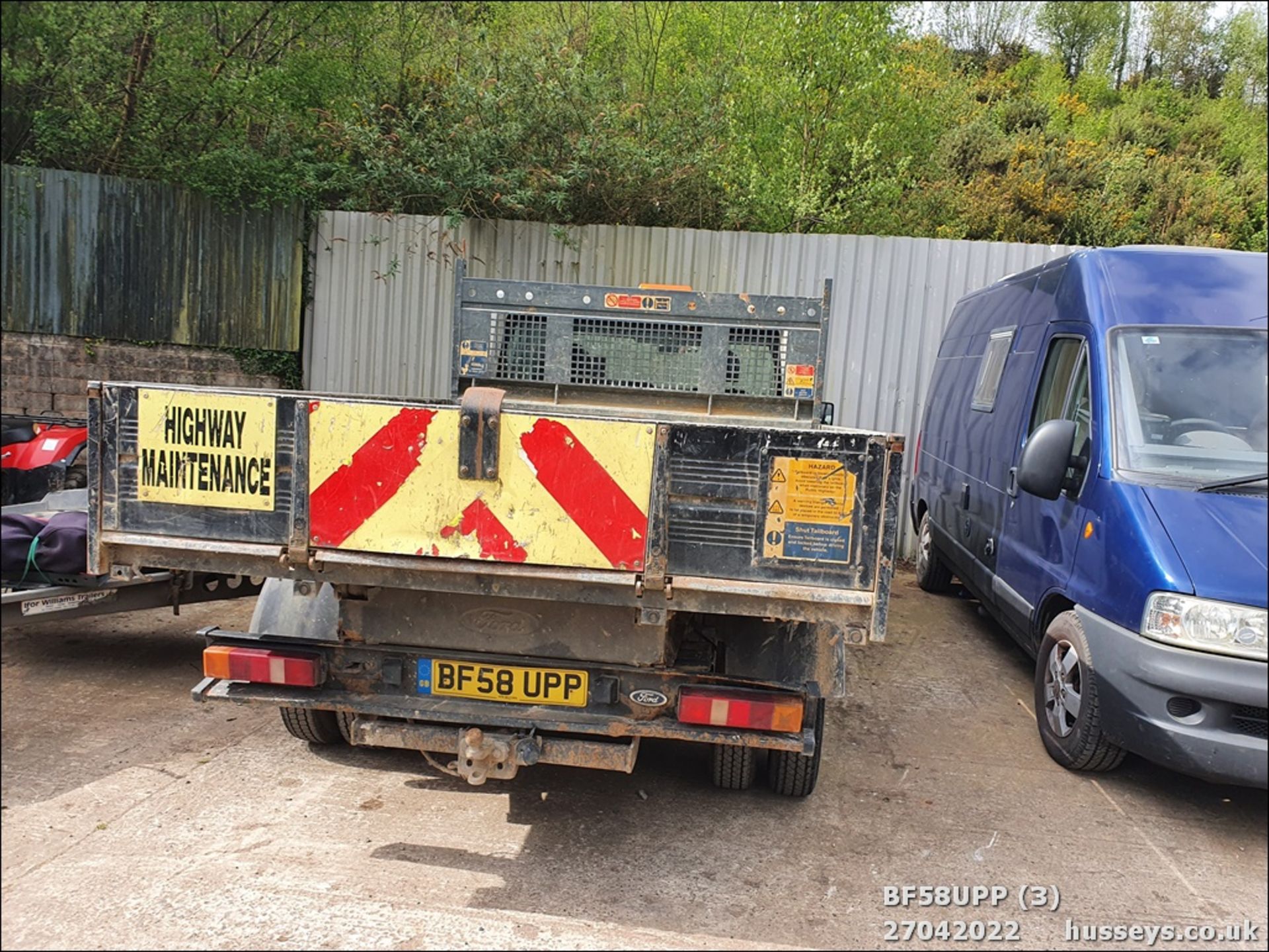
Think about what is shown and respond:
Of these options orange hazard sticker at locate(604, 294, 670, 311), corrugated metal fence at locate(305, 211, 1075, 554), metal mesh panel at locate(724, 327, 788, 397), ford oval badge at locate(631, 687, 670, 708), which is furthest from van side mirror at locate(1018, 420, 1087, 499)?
corrugated metal fence at locate(305, 211, 1075, 554)

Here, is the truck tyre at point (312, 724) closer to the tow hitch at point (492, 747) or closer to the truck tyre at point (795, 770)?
the tow hitch at point (492, 747)

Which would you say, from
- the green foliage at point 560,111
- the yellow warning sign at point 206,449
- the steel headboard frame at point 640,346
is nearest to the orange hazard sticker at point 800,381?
the steel headboard frame at point 640,346

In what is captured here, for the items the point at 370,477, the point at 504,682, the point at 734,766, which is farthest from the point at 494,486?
the point at 734,766

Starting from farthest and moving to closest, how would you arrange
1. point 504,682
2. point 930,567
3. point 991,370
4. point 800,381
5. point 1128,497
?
point 930,567 < point 991,370 < point 800,381 < point 1128,497 < point 504,682

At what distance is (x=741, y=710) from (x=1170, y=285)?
250cm

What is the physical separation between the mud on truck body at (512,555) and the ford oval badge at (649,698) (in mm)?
11

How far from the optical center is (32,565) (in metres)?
4.65

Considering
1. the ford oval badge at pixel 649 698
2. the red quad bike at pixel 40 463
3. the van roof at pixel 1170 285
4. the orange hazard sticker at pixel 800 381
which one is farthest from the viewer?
the red quad bike at pixel 40 463

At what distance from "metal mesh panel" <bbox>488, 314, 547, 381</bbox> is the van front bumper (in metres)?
3.40

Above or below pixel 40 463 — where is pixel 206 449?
above

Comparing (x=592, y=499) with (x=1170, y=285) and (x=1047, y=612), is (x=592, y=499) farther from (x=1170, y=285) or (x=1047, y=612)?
(x=1047, y=612)

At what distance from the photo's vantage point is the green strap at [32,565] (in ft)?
15.3

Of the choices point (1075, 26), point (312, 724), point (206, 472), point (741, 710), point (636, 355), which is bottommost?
point (312, 724)

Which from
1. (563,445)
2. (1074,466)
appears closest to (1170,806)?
(1074,466)
